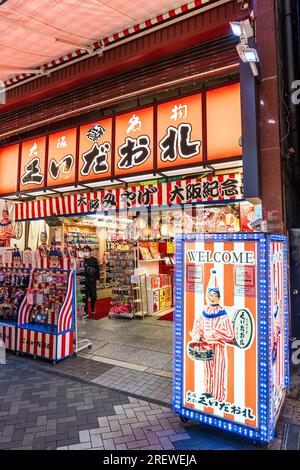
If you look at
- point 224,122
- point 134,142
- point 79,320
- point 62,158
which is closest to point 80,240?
point 62,158

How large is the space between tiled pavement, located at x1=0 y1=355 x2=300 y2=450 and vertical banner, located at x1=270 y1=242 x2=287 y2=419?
16.6 inches

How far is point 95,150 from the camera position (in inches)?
264

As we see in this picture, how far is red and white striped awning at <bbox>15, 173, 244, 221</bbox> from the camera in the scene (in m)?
6.34

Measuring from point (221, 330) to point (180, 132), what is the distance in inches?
155

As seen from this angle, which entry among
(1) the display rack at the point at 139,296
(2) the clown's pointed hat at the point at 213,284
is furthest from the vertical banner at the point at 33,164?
(2) the clown's pointed hat at the point at 213,284

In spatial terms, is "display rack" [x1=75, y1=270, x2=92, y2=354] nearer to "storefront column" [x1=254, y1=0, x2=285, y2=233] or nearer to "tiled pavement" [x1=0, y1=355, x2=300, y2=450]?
"tiled pavement" [x1=0, y1=355, x2=300, y2=450]

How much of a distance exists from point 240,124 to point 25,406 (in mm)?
5622

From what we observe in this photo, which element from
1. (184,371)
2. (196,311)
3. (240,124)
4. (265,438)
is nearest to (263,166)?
(240,124)

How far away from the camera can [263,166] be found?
490cm

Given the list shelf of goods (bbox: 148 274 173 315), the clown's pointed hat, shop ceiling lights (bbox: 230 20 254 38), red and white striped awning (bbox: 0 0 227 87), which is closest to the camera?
the clown's pointed hat

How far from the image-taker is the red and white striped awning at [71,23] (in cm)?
498

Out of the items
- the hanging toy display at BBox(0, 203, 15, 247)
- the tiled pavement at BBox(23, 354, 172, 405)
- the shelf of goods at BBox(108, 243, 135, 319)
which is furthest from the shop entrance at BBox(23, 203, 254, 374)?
the hanging toy display at BBox(0, 203, 15, 247)

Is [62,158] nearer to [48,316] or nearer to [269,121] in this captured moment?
[48,316]
